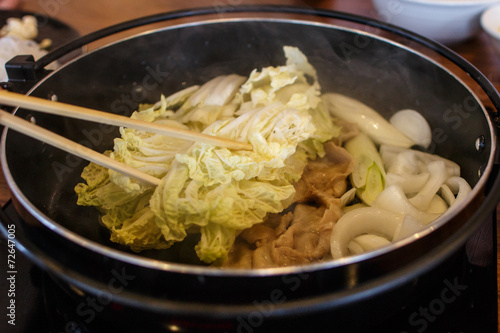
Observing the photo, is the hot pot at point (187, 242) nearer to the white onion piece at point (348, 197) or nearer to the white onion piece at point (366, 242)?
the white onion piece at point (366, 242)

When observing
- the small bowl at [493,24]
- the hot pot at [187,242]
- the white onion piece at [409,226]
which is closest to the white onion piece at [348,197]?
the white onion piece at [409,226]

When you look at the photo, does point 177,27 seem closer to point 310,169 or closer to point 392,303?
point 310,169

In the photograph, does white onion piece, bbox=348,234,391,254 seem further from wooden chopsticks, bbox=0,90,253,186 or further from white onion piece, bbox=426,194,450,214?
wooden chopsticks, bbox=0,90,253,186

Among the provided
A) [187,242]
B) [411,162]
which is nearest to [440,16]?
[411,162]

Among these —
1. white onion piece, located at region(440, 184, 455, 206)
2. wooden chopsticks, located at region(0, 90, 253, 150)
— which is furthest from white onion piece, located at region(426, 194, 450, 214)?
wooden chopsticks, located at region(0, 90, 253, 150)

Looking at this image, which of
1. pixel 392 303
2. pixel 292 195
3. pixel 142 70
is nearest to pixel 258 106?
pixel 292 195

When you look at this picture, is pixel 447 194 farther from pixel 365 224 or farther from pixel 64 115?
pixel 64 115
